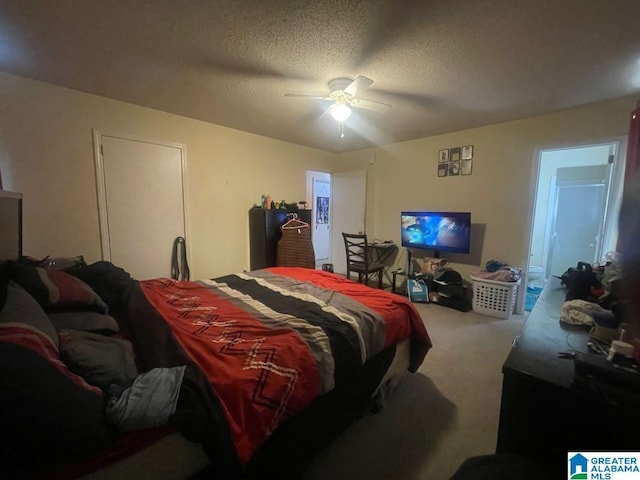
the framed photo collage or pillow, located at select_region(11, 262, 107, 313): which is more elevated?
the framed photo collage

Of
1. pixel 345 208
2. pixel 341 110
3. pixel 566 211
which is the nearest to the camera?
pixel 341 110

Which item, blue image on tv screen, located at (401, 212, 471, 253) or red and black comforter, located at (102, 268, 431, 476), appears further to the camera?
blue image on tv screen, located at (401, 212, 471, 253)

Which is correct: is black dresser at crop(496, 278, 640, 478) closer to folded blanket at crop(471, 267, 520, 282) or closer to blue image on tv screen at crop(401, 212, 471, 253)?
folded blanket at crop(471, 267, 520, 282)

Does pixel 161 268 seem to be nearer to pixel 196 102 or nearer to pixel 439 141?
pixel 196 102

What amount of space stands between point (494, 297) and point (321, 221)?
3.67 m

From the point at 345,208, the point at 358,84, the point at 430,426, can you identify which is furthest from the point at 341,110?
the point at 345,208

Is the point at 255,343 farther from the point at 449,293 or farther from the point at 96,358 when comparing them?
the point at 449,293

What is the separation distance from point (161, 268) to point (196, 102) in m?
1.92

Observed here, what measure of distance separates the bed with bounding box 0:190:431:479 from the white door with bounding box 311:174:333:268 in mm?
3969

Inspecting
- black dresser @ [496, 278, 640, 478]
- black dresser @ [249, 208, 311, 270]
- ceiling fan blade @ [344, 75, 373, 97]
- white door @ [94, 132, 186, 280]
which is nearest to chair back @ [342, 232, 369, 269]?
black dresser @ [249, 208, 311, 270]

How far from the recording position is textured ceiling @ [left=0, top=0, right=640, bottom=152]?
4.82 feet

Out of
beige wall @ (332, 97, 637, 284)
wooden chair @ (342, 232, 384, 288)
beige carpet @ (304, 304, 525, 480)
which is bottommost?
beige carpet @ (304, 304, 525, 480)

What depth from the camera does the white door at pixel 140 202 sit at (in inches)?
109

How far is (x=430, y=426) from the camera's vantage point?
5.29ft
